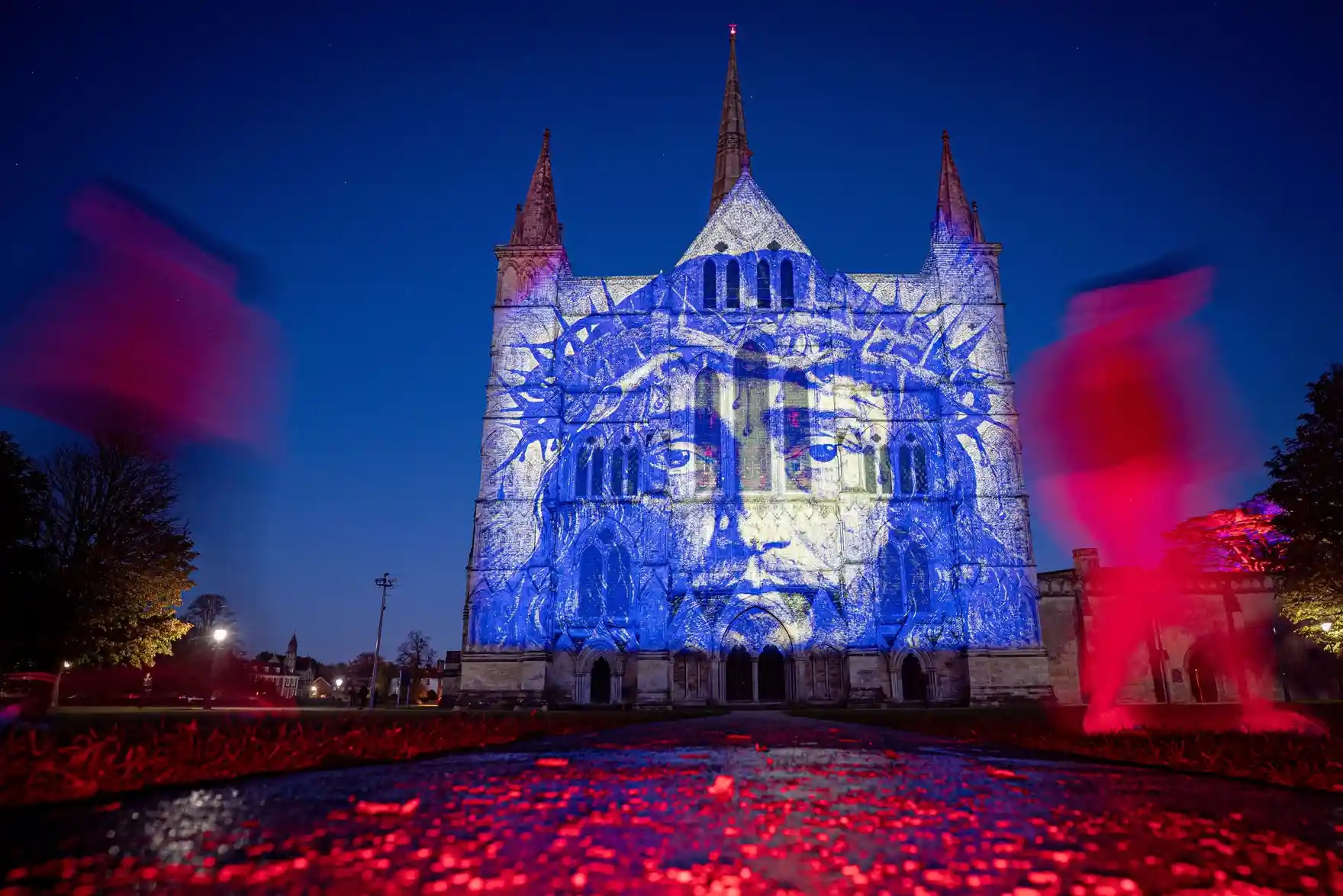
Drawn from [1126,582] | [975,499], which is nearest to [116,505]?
[975,499]

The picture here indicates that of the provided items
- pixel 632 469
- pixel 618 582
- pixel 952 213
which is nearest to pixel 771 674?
pixel 618 582

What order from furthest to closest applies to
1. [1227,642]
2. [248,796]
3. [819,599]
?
[1227,642], [819,599], [248,796]

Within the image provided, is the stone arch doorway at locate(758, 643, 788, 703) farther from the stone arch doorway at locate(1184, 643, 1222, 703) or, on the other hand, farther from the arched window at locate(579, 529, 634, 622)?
the stone arch doorway at locate(1184, 643, 1222, 703)

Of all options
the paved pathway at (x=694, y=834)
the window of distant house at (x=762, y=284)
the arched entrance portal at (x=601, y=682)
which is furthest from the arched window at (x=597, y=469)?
the paved pathway at (x=694, y=834)

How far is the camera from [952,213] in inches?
1490

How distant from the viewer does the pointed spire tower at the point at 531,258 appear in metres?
36.2

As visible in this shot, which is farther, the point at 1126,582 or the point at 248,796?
the point at 1126,582

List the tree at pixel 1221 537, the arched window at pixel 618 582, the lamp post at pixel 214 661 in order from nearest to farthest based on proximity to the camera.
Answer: the arched window at pixel 618 582 < the lamp post at pixel 214 661 < the tree at pixel 1221 537

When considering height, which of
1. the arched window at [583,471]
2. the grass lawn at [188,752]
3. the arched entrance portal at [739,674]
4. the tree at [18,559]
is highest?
the arched window at [583,471]

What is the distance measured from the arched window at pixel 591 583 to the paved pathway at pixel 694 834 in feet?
78.6

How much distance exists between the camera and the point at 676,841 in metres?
4.96

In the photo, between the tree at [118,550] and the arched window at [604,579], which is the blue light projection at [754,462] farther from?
the tree at [118,550]

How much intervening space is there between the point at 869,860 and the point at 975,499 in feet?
99.0

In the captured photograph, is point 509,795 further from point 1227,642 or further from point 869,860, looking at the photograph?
point 1227,642
